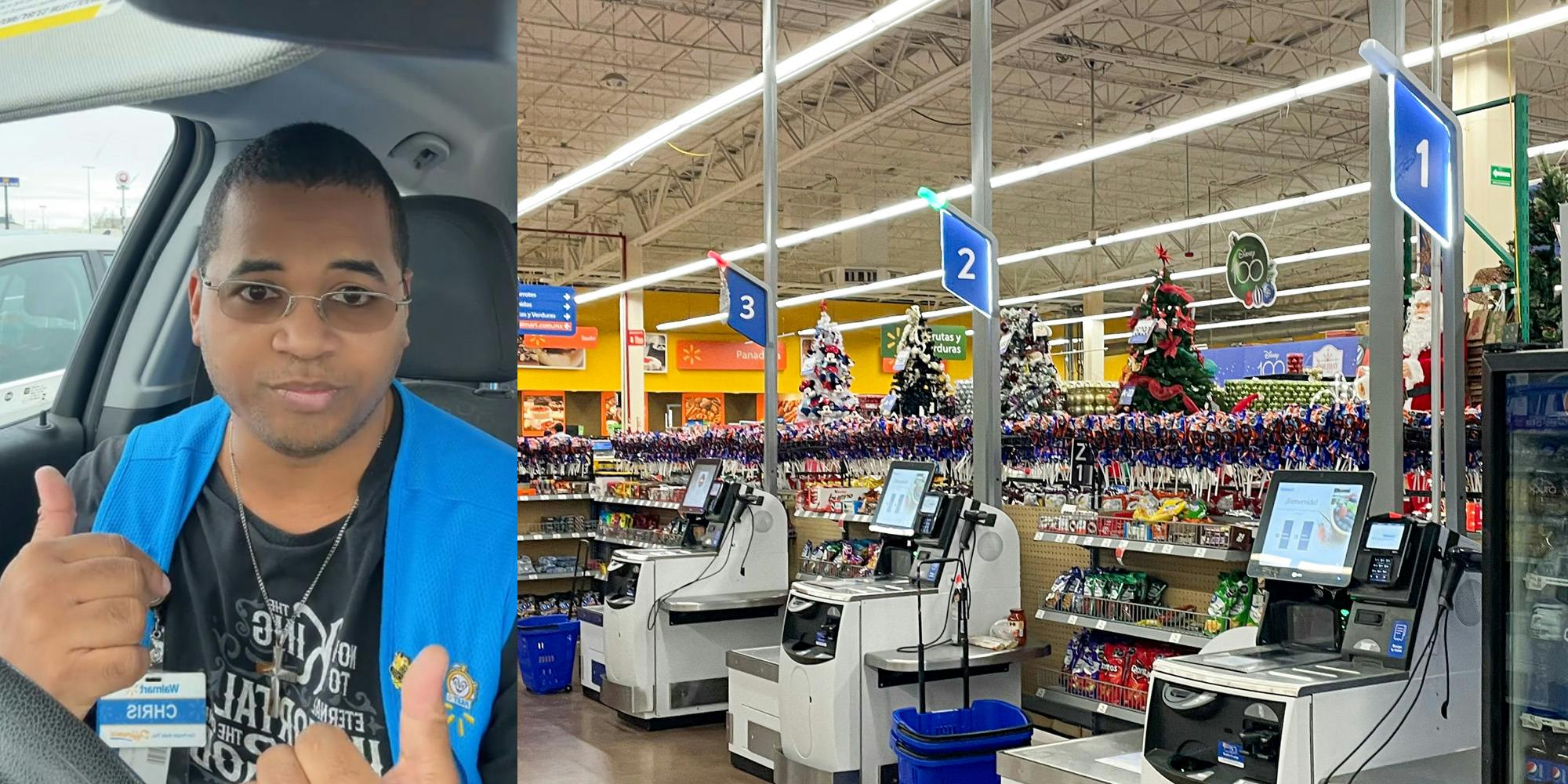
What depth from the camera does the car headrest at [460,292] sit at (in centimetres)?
200

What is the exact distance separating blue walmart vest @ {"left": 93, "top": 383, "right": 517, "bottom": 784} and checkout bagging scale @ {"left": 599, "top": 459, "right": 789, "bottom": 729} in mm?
5455

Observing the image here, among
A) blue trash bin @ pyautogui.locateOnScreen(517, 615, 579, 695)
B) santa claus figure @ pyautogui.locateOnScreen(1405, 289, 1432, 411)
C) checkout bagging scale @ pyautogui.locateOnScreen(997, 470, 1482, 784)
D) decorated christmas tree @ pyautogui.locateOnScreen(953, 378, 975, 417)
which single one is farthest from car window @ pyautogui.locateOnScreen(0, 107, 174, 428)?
decorated christmas tree @ pyautogui.locateOnScreen(953, 378, 975, 417)

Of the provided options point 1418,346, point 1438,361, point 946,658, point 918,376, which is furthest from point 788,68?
point 1438,361

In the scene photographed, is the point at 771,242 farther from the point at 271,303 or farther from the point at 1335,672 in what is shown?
the point at 271,303

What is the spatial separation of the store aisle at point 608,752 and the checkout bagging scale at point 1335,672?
3214 mm

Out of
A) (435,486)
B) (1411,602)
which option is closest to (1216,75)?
(1411,602)

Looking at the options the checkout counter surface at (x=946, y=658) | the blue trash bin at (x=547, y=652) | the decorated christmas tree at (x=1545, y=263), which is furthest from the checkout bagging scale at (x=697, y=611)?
the decorated christmas tree at (x=1545, y=263)

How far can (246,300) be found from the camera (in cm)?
187

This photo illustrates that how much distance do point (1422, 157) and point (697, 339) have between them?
24.3m

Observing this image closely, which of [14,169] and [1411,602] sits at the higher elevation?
[14,169]

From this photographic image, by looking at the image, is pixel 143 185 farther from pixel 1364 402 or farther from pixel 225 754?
pixel 1364 402

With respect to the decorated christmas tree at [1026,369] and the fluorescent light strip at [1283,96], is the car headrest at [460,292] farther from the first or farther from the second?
the decorated christmas tree at [1026,369]

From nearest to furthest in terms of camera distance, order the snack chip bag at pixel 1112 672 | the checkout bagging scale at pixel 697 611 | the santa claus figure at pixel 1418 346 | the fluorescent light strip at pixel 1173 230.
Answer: the santa claus figure at pixel 1418 346
the snack chip bag at pixel 1112 672
the checkout bagging scale at pixel 697 611
the fluorescent light strip at pixel 1173 230

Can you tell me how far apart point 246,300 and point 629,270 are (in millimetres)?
20904
